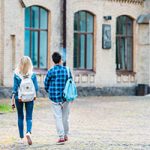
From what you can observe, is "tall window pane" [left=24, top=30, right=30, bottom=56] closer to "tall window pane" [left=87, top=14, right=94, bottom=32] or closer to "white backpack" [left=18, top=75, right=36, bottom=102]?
"tall window pane" [left=87, top=14, right=94, bottom=32]

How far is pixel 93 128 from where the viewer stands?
17.3 m

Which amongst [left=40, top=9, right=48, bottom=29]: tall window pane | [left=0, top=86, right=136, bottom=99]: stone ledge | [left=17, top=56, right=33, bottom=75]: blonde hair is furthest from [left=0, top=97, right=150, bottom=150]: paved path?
[left=40, top=9, right=48, bottom=29]: tall window pane

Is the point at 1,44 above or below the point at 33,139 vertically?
above

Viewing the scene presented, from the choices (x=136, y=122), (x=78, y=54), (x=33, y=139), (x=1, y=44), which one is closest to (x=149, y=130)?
(x=136, y=122)

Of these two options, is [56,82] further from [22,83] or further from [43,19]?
[43,19]

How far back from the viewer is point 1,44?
28094 millimetres

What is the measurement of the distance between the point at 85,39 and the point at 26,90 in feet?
59.4

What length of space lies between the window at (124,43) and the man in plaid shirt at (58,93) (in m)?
19.5

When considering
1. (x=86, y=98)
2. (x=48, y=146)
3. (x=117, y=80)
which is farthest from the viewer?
(x=117, y=80)

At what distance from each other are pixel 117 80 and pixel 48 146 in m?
19.6

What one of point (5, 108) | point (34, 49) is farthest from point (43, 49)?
point (5, 108)

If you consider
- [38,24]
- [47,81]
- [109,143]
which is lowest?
[109,143]

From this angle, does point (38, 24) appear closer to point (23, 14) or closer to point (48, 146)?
point (23, 14)

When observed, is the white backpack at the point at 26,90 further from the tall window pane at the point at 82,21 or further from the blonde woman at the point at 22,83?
the tall window pane at the point at 82,21
